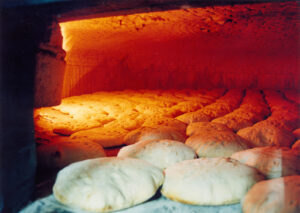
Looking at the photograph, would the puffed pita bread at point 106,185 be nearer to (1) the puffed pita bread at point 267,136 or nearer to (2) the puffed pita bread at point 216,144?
(2) the puffed pita bread at point 216,144

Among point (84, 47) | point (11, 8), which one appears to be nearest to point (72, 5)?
point (11, 8)

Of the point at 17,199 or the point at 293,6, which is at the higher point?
Answer: the point at 293,6

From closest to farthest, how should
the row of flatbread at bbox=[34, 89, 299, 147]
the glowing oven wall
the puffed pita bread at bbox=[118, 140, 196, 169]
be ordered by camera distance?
the puffed pita bread at bbox=[118, 140, 196, 169], the row of flatbread at bbox=[34, 89, 299, 147], the glowing oven wall

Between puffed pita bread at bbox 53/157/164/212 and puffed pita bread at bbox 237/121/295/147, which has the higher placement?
puffed pita bread at bbox 237/121/295/147

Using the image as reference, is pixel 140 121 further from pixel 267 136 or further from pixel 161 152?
pixel 267 136

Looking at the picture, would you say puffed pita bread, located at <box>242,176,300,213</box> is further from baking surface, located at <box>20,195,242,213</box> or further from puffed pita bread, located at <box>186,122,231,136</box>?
puffed pita bread, located at <box>186,122,231,136</box>

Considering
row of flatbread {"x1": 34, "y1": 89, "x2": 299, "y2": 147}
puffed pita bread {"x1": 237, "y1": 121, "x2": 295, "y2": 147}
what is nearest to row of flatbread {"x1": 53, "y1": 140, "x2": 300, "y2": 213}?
puffed pita bread {"x1": 237, "y1": 121, "x2": 295, "y2": 147}

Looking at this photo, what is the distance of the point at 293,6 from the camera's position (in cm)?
238

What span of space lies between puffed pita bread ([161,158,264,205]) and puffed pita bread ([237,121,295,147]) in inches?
31.7

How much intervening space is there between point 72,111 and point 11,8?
101 inches

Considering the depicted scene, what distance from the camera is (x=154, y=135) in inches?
83.4

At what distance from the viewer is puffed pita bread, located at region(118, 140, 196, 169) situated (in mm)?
1564

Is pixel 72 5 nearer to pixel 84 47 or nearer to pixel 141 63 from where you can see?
pixel 84 47

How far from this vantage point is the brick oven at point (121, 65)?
115 centimetres
